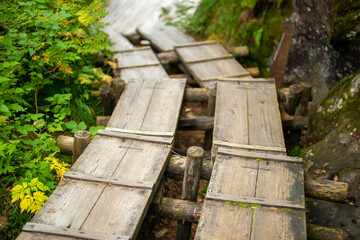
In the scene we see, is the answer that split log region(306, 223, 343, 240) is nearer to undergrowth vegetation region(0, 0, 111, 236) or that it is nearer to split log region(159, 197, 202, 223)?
split log region(159, 197, 202, 223)

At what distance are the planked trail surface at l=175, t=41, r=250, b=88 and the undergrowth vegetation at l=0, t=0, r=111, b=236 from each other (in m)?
1.88

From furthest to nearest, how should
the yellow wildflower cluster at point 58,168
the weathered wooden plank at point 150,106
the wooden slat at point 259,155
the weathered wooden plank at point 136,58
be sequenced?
the weathered wooden plank at point 136,58 → the weathered wooden plank at point 150,106 → the wooden slat at point 259,155 → the yellow wildflower cluster at point 58,168

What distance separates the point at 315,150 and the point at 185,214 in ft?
8.67

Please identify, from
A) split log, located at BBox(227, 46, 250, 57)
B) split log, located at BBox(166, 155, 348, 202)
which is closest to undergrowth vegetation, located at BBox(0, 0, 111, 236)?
split log, located at BBox(166, 155, 348, 202)

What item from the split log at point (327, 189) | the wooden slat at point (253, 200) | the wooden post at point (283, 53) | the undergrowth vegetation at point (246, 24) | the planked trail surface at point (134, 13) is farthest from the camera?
the planked trail surface at point (134, 13)

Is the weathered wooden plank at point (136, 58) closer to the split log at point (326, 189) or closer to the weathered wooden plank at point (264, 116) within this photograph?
the weathered wooden plank at point (264, 116)

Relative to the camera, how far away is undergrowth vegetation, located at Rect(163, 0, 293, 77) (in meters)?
7.48

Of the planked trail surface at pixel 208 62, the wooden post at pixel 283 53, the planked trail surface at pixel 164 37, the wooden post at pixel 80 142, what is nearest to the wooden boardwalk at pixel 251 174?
the planked trail surface at pixel 208 62

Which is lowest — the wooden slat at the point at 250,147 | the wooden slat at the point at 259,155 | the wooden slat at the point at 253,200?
the wooden slat at the point at 250,147

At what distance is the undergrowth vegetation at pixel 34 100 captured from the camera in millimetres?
3799

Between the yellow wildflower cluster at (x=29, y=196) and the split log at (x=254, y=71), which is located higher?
the yellow wildflower cluster at (x=29, y=196)

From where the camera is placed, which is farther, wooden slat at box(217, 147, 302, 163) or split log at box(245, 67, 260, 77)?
split log at box(245, 67, 260, 77)

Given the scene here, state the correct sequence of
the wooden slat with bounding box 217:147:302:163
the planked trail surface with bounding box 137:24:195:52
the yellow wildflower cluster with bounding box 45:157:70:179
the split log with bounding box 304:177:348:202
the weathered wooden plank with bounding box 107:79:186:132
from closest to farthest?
the split log with bounding box 304:177:348:202
the yellow wildflower cluster with bounding box 45:157:70:179
the wooden slat with bounding box 217:147:302:163
the weathered wooden plank with bounding box 107:79:186:132
the planked trail surface with bounding box 137:24:195:52

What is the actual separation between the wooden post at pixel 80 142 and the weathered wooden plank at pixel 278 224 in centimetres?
215
